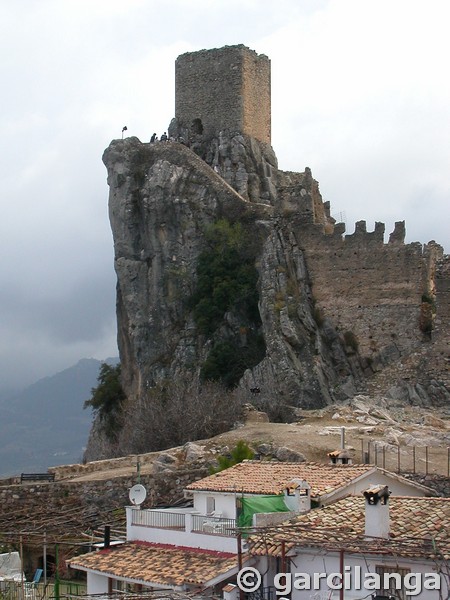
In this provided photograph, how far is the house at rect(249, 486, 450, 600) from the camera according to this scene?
2253 centimetres

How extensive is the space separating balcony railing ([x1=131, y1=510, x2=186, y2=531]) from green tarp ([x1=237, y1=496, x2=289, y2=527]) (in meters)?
1.57

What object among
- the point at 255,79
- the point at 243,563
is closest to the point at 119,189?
the point at 255,79

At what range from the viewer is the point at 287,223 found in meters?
57.2

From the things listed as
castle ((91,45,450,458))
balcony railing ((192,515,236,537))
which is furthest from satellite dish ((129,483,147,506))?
castle ((91,45,450,458))

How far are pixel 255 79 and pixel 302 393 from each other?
18374 mm

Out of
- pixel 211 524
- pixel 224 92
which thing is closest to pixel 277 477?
pixel 211 524

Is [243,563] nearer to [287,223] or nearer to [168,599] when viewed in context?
[168,599]

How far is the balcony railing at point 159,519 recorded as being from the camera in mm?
29334

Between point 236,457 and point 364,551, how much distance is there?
14.5 metres

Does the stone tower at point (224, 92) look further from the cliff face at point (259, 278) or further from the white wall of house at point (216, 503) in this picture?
the white wall of house at point (216, 503)

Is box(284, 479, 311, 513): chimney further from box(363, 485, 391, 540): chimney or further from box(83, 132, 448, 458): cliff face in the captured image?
box(83, 132, 448, 458): cliff face

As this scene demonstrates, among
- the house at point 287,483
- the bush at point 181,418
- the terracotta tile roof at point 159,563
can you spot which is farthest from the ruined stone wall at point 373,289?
the terracotta tile roof at point 159,563

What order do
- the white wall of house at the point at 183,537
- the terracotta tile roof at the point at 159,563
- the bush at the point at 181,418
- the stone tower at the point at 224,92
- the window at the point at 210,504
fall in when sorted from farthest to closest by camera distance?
1. the stone tower at the point at 224,92
2. the bush at the point at 181,418
3. the window at the point at 210,504
4. the white wall of house at the point at 183,537
5. the terracotta tile roof at the point at 159,563

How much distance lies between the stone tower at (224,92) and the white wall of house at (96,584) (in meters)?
37.6
